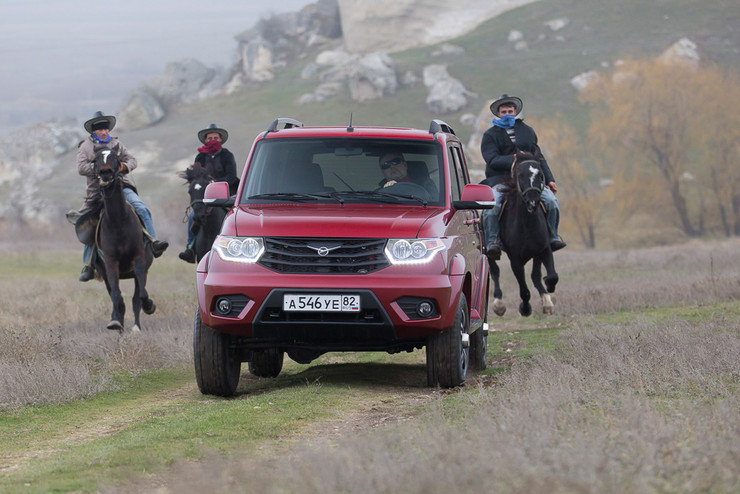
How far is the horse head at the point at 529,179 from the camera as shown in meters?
14.6

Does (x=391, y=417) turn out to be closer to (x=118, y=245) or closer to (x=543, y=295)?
(x=118, y=245)

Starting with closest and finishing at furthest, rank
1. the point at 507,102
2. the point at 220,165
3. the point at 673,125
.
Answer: the point at 507,102 < the point at 220,165 < the point at 673,125

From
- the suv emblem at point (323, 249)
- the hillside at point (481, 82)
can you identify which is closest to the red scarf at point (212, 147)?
the suv emblem at point (323, 249)

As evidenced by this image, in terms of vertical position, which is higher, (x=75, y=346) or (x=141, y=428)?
(x=141, y=428)

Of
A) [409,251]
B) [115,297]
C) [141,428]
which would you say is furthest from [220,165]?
[141,428]

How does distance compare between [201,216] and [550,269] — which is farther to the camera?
[550,269]

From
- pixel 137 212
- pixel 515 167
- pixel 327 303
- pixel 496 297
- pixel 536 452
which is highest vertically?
pixel 536 452

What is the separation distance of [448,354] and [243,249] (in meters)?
1.94

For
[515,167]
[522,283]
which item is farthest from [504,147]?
[522,283]

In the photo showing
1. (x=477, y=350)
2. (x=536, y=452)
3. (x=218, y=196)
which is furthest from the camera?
(x=477, y=350)

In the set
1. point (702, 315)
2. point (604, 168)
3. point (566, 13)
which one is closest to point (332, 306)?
point (702, 315)

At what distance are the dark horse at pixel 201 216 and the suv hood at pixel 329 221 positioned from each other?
6.18 meters

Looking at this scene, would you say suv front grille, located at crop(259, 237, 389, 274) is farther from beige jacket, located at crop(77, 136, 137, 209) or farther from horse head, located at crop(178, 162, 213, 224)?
horse head, located at crop(178, 162, 213, 224)

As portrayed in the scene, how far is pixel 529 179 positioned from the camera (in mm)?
14672
